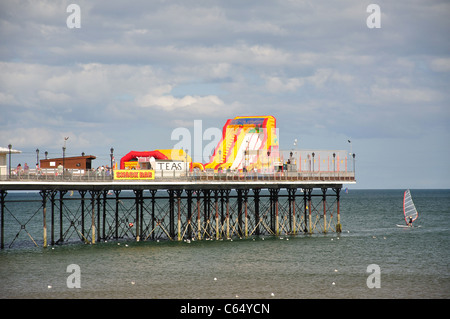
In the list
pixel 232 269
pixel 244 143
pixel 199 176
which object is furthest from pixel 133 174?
pixel 244 143

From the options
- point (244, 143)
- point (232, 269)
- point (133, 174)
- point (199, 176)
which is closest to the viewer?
point (232, 269)

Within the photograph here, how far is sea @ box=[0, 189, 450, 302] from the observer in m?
43.5

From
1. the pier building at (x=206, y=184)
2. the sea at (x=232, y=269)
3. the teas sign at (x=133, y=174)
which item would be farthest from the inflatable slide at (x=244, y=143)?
the teas sign at (x=133, y=174)

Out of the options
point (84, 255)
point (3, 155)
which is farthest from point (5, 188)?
point (84, 255)

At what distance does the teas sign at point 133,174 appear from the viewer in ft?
206

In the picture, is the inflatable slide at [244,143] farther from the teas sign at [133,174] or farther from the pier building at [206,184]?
the teas sign at [133,174]

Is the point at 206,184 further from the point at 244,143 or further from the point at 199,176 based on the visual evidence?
the point at 244,143

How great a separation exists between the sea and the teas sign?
6310 millimetres

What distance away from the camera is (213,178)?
66.3 metres

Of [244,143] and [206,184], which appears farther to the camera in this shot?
[244,143]

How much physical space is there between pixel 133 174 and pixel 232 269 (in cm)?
1626

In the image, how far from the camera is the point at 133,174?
63250 mm
